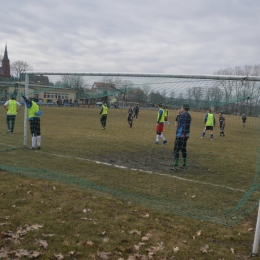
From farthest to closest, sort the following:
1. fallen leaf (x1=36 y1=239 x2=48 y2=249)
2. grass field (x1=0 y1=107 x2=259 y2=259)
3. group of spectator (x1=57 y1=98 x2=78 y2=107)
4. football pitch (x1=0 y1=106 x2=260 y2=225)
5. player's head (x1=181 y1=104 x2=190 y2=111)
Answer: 1. group of spectator (x1=57 y1=98 x2=78 y2=107)
2. player's head (x1=181 y1=104 x2=190 y2=111)
3. football pitch (x1=0 y1=106 x2=260 y2=225)
4. grass field (x1=0 y1=107 x2=259 y2=259)
5. fallen leaf (x1=36 y1=239 x2=48 y2=249)

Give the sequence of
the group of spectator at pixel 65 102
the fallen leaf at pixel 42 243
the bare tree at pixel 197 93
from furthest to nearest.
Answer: the group of spectator at pixel 65 102 → the bare tree at pixel 197 93 → the fallen leaf at pixel 42 243

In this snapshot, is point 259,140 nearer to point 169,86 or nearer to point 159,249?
point 169,86

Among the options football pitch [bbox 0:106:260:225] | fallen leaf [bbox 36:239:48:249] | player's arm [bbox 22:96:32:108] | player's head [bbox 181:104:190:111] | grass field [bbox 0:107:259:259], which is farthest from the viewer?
player's arm [bbox 22:96:32:108]

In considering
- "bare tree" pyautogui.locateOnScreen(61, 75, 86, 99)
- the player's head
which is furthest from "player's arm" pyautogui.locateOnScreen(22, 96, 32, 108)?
the player's head

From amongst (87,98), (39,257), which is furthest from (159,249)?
(87,98)

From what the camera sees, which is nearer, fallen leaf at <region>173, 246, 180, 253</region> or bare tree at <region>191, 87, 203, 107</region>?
fallen leaf at <region>173, 246, 180, 253</region>

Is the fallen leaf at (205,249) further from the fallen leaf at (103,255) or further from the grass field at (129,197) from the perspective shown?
the fallen leaf at (103,255)

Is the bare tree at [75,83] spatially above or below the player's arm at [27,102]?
above

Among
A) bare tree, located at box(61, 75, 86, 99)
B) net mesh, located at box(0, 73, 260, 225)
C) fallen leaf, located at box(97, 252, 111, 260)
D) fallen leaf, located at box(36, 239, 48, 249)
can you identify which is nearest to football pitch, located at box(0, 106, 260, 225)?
net mesh, located at box(0, 73, 260, 225)

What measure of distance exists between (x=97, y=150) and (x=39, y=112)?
99.0 inches

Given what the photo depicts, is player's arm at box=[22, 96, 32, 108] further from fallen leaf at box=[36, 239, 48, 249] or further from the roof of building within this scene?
fallen leaf at box=[36, 239, 48, 249]

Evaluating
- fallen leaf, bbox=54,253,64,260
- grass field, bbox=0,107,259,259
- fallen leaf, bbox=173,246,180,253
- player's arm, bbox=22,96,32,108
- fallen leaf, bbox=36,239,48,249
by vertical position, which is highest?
player's arm, bbox=22,96,32,108

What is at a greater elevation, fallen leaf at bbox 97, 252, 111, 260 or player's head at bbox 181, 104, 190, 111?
player's head at bbox 181, 104, 190, 111

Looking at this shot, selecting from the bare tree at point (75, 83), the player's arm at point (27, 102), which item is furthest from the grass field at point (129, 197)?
the bare tree at point (75, 83)
